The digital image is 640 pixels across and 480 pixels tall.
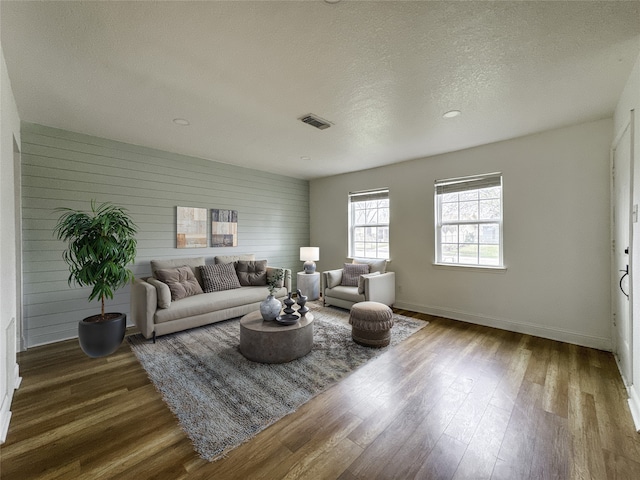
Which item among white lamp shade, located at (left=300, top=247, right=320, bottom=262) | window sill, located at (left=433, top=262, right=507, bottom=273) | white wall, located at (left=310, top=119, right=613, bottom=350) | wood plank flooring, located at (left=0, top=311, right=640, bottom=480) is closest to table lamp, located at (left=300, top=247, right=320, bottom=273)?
white lamp shade, located at (left=300, top=247, right=320, bottom=262)

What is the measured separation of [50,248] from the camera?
3217 millimetres

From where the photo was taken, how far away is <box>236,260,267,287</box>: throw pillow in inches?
176

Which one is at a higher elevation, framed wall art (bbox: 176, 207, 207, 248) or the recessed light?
the recessed light

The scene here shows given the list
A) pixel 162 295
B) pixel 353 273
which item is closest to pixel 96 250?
pixel 162 295

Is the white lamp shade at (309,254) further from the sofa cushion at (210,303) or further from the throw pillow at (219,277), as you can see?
the throw pillow at (219,277)

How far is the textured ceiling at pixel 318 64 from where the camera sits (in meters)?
1.58

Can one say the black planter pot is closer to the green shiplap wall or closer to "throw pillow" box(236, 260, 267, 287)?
the green shiplap wall

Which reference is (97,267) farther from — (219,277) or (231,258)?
(231,258)

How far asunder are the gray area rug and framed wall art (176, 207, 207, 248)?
1466mm

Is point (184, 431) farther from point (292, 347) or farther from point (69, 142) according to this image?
point (69, 142)

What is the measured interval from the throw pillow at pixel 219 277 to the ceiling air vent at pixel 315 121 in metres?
2.56

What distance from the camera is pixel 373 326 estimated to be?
304cm

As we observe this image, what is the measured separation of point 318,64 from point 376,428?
2.61 meters

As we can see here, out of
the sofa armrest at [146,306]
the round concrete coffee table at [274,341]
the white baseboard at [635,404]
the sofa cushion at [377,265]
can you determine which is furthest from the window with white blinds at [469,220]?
the sofa armrest at [146,306]
